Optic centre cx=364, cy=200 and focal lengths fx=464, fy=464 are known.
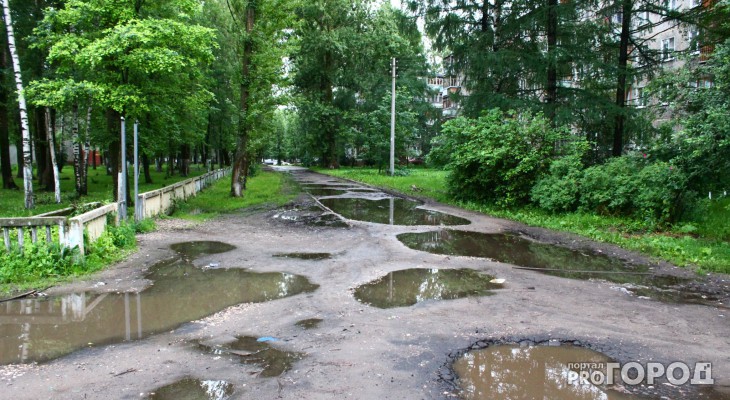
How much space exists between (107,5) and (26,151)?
5883 millimetres

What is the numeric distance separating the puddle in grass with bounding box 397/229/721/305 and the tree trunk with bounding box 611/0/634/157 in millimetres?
9607

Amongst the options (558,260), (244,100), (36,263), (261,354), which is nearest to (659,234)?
(558,260)

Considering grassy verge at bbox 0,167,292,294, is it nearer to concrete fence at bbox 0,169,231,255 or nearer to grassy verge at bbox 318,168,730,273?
concrete fence at bbox 0,169,231,255

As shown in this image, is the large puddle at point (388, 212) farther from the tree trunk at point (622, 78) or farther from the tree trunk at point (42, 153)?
the tree trunk at point (42, 153)

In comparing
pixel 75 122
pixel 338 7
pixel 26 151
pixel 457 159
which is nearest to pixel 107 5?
pixel 26 151

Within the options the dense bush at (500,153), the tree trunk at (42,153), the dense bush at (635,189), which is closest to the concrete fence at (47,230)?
the dense bush at (500,153)

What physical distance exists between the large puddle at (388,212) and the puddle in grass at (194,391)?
34.9ft

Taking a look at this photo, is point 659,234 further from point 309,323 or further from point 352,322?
point 309,323

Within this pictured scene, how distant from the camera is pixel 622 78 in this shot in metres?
18.5

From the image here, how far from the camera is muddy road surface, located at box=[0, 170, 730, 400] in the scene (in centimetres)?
426

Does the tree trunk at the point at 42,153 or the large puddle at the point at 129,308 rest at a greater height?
the tree trunk at the point at 42,153

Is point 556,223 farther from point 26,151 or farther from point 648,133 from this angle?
point 26,151

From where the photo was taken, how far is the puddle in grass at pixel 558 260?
24.5 ft

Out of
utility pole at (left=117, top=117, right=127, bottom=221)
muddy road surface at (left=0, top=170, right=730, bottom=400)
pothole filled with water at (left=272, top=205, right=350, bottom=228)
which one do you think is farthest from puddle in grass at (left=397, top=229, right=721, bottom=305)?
utility pole at (left=117, top=117, right=127, bottom=221)
